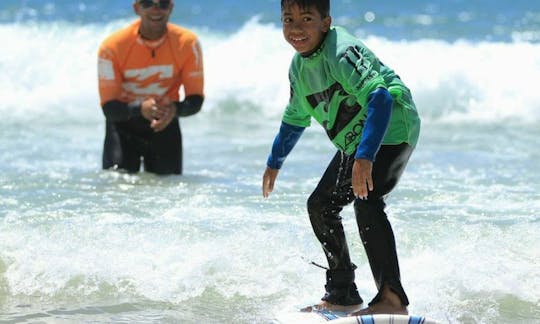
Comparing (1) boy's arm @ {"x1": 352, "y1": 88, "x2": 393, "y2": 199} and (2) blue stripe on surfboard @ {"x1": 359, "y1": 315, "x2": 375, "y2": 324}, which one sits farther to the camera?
(1) boy's arm @ {"x1": 352, "y1": 88, "x2": 393, "y2": 199}

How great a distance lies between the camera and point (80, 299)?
16.2 feet

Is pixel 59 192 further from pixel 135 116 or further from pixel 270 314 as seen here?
pixel 270 314

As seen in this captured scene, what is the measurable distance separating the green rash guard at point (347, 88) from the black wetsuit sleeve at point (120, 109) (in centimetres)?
312

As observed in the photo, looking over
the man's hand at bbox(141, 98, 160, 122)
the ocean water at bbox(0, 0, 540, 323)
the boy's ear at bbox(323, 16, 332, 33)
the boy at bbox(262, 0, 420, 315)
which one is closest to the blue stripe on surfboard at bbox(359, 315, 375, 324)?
the boy at bbox(262, 0, 420, 315)

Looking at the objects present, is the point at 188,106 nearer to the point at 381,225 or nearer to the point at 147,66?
the point at 147,66

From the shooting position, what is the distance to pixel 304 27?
4.05 metres

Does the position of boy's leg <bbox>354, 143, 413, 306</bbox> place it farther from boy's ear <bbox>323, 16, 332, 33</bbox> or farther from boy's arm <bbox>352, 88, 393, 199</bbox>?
boy's ear <bbox>323, 16, 332, 33</bbox>

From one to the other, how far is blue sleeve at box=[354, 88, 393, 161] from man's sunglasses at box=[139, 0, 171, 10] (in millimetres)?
3770

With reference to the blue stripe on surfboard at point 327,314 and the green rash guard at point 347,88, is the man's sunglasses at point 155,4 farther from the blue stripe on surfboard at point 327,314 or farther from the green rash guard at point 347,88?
the blue stripe on surfboard at point 327,314

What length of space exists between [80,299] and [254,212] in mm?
1788

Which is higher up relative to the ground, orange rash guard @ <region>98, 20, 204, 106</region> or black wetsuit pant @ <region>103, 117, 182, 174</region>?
orange rash guard @ <region>98, 20, 204, 106</region>

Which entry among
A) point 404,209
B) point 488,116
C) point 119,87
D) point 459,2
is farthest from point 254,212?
point 459,2

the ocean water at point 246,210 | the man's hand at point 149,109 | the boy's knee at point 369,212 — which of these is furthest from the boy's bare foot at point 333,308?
the man's hand at point 149,109

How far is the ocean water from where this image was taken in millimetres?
4895
